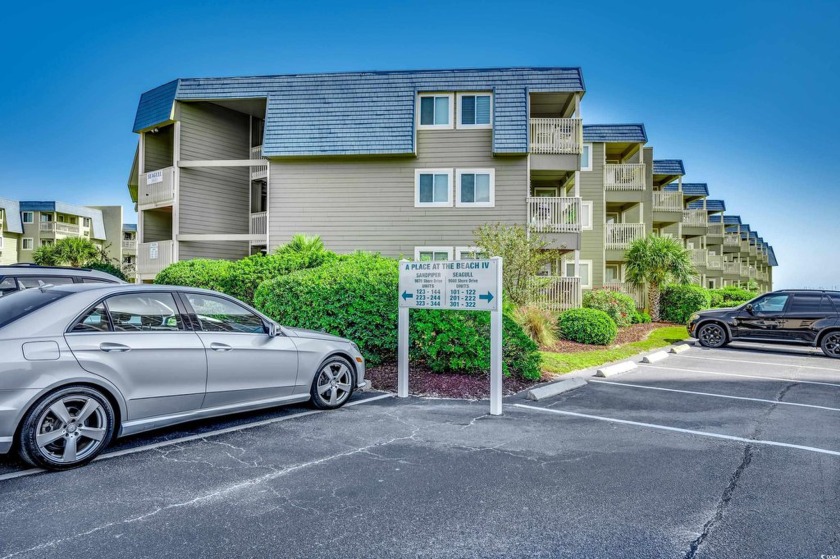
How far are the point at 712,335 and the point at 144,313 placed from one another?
1497 cm

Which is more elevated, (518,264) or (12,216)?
(12,216)

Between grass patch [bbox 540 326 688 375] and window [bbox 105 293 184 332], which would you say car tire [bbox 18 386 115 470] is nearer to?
window [bbox 105 293 184 332]

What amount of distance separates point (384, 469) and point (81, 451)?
264cm

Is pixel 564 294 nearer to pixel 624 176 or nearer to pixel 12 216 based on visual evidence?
pixel 624 176

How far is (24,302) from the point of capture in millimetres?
4645

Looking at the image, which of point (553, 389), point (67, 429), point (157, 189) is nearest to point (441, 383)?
point (553, 389)

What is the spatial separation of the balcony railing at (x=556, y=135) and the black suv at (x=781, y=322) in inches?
300

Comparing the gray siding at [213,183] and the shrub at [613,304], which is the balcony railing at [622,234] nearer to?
the shrub at [613,304]

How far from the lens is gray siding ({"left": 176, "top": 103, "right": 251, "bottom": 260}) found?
19.9m

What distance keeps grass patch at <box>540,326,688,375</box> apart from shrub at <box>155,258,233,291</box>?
884 cm

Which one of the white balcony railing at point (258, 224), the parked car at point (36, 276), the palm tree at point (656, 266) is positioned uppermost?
the white balcony railing at point (258, 224)

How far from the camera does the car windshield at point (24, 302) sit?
14.4 feet

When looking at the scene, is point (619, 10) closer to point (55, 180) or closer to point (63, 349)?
point (63, 349)

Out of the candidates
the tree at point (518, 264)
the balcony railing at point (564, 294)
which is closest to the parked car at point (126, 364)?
the tree at point (518, 264)
